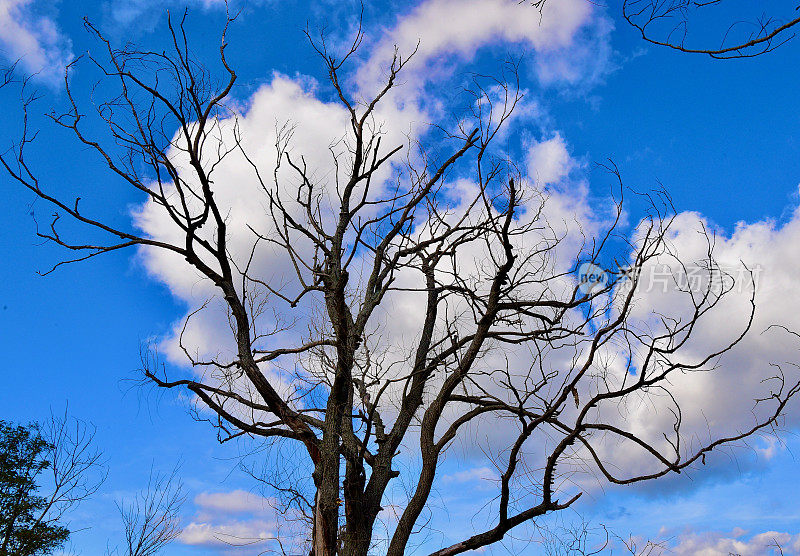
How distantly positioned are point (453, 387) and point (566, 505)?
148 cm

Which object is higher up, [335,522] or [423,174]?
[423,174]

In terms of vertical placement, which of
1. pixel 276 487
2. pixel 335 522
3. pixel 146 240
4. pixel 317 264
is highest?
pixel 317 264

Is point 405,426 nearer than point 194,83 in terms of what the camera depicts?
No

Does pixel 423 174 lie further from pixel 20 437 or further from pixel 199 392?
pixel 20 437

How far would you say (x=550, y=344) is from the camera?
19.9 feet

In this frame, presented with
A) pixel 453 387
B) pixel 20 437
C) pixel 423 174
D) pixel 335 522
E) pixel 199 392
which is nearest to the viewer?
pixel 335 522

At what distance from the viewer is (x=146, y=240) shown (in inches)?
205

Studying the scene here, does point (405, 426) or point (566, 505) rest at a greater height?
point (405, 426)

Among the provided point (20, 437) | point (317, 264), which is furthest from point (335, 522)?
point (20, 437)

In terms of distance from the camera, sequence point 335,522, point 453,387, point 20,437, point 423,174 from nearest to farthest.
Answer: point 335,522, point 453,387, point 423,174, point 20,437

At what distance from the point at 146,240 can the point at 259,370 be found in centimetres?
143

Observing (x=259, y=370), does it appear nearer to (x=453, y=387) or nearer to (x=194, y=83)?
(x=453, y=387)

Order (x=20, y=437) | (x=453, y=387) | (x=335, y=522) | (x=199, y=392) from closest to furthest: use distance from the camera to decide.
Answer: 1. (x=335, y=522)
2. (x=199, y=392)
3. (x=453, y=387)
4. (x=20, y=437)

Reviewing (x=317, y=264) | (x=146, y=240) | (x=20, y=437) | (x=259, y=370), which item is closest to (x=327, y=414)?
(x=259, y=370)
